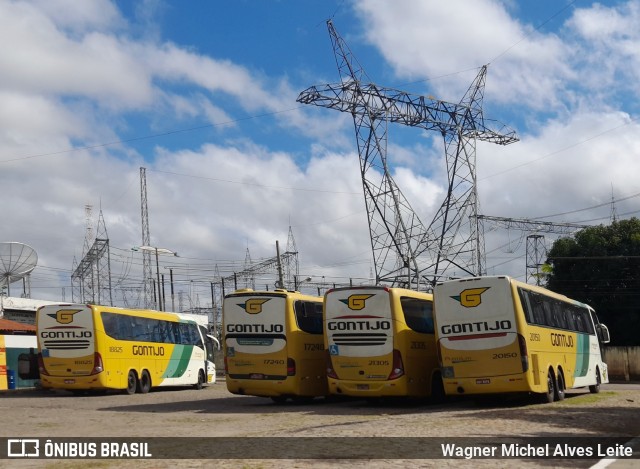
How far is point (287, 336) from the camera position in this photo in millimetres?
21953

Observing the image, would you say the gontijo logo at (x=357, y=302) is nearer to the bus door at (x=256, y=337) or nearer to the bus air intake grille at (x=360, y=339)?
the bus air intake grille at (x=360, y=339)

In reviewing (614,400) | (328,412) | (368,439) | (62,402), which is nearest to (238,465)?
(368,439)

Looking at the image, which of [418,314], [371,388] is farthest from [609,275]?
[371,388]

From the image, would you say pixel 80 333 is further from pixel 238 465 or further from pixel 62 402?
pixel 238 465

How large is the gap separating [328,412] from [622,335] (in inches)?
1574

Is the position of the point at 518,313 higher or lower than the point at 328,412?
higher

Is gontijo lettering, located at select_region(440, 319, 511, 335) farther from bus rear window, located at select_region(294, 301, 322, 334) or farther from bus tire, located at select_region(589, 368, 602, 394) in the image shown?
bus tire, located at select_region(589, 368, 602, 394)

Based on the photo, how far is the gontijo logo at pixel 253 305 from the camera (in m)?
22.3

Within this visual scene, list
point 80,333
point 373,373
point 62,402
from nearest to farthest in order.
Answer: point 373,373, point 62,402, point 80,333

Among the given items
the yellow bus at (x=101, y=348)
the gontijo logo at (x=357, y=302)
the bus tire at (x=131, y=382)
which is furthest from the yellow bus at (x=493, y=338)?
the bus tire at (x=131, y=382)

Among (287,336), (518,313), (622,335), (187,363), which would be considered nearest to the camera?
(518,313)

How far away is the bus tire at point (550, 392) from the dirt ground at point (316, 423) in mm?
531

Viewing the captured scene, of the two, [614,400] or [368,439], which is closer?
[368,439]

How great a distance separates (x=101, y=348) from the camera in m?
26.8
